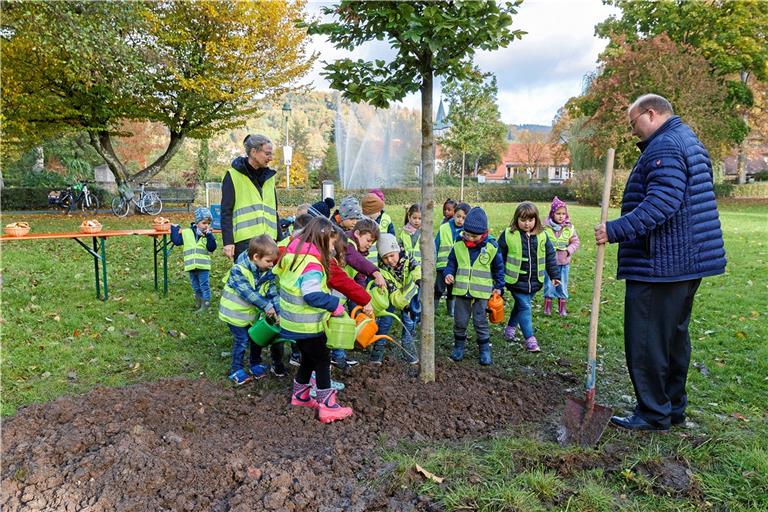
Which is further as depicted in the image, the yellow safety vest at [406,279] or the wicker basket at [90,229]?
the wicker basket at [90,229]

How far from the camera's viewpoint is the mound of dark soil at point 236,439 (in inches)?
110

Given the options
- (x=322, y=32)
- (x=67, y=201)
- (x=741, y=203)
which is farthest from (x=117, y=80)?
(x=741, y=203)

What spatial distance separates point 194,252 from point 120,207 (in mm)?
15572

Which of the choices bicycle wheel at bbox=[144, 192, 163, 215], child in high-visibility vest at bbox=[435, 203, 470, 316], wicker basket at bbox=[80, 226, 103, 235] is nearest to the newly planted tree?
child in high-visibility vest at bbox=[435, 203, 470, 316]

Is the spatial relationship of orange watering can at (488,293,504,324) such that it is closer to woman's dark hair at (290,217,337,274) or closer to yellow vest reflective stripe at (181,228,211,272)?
woman's dark hair at (290,217,337,274)

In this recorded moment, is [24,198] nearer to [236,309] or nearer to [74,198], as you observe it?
[74,198]

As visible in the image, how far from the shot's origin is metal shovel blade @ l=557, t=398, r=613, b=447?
11.4ft

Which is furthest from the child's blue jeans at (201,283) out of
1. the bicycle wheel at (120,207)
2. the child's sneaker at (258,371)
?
the bicycle wheel at (120,207)

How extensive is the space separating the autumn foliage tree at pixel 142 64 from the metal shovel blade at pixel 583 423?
1433 centimetres

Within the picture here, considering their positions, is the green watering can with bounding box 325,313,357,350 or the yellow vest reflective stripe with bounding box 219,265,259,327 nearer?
the green watering can with bounding box 325,313,357,350

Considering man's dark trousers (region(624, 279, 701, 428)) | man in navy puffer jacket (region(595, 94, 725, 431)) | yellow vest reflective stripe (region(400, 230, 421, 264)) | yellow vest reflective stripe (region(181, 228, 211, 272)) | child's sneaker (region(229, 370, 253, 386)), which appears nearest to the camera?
man in navy puffer jacket (region(595, 94, 725, 431))

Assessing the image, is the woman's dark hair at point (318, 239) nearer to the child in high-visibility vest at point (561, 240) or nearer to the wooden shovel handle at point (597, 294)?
the wooden shovel handle at point (597, 294)

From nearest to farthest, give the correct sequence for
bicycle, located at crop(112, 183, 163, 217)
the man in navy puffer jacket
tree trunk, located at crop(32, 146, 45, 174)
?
the man in navy puffer jacket, bicycle, located at crop(112, 183, 163, 217), tree trunk, located at crop(32, 146, 45, 174)

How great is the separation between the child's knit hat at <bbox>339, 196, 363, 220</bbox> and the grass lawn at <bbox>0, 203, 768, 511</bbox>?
5.91ft
